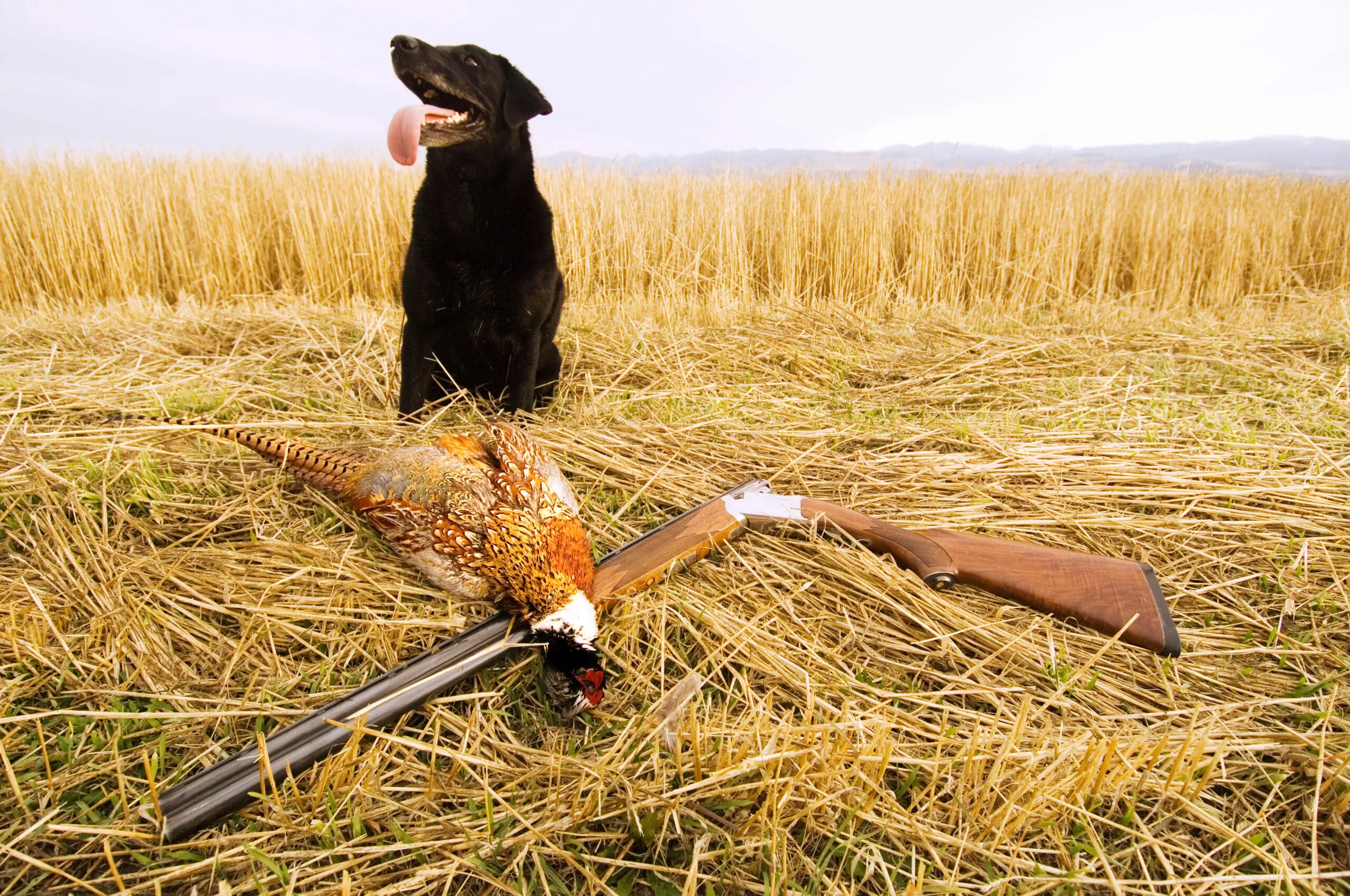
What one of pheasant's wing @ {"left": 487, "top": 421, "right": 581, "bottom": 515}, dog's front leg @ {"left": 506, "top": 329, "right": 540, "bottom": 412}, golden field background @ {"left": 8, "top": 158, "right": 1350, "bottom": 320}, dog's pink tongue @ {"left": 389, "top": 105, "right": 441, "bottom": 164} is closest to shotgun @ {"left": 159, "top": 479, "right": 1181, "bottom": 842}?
pheasant's wing @ {"left": 487, "top": 421, "right": 581, "bottom": 515}

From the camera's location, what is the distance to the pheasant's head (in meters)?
1.54

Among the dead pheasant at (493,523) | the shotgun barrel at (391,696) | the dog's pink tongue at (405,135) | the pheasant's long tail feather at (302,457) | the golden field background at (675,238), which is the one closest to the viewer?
the shotgun barrel at (391,696)

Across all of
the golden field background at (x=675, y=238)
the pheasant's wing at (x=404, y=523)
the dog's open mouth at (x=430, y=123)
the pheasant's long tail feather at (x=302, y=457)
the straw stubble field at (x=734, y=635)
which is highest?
the dog's open mouth at (x=430, y=123)

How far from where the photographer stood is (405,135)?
2.50m

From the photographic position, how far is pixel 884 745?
4.46ft

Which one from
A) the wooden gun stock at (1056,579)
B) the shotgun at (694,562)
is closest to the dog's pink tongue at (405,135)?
the shotgun at (694,562)

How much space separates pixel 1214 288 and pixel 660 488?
304 inches

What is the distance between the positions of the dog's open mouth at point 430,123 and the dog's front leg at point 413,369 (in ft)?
2.26

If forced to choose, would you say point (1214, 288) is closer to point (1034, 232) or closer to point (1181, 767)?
point (1034, 232)

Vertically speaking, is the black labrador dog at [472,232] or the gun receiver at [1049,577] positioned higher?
the black labrador dog at [472,232]

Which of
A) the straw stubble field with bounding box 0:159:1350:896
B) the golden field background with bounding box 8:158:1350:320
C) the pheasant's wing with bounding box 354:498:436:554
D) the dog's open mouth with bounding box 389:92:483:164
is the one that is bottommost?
the straw stubble field with bounding box 0:159:1350:896

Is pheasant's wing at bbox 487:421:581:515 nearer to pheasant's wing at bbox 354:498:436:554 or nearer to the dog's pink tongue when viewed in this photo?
pheasant's wing at bbox 354:498:436:554

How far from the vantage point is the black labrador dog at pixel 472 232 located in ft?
8.61

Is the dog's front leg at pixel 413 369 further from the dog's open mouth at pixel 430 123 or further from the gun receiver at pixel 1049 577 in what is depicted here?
the gun receiver at pixel 1049 577
